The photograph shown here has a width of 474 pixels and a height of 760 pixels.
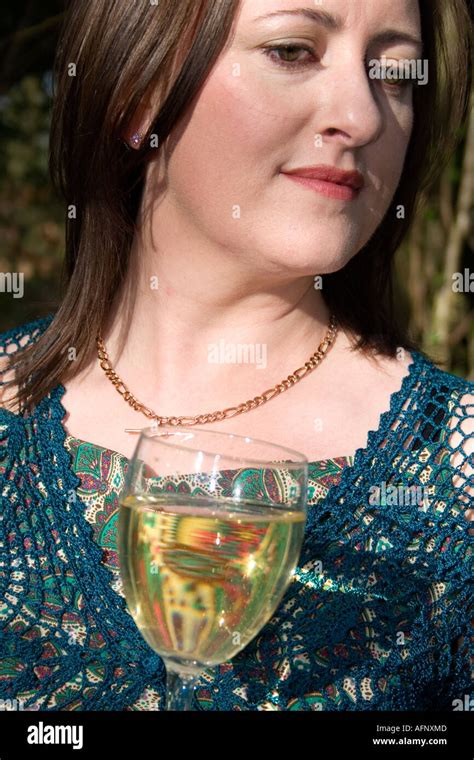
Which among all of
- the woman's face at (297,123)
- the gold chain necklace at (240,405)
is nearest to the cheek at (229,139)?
the woman's face at (297,123)

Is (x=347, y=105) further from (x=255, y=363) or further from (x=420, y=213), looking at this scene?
(x=420, y=213)

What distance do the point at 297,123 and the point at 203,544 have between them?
0.83m

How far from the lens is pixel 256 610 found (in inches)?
43.4

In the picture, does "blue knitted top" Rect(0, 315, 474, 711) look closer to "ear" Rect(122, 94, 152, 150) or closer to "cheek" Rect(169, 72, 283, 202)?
"cheek" Rect(169, 72, 283, 202)

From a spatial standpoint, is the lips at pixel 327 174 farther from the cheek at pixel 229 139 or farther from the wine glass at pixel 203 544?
the wine glass at pixel 203 544

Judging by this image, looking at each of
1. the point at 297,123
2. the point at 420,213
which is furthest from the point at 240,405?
the point at 420,213

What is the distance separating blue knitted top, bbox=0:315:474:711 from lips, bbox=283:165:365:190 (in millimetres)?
370

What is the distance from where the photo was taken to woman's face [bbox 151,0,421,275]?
1666mm

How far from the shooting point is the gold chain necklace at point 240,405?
190 centimetres

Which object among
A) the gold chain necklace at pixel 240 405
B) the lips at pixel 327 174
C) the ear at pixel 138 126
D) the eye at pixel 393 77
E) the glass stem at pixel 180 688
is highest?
the eye at pixel 393 77

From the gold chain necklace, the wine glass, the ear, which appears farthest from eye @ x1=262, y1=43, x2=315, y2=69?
the wine glass

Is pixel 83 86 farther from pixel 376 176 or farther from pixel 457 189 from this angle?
pixel 457 189

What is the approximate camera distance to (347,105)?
5.43 feet
